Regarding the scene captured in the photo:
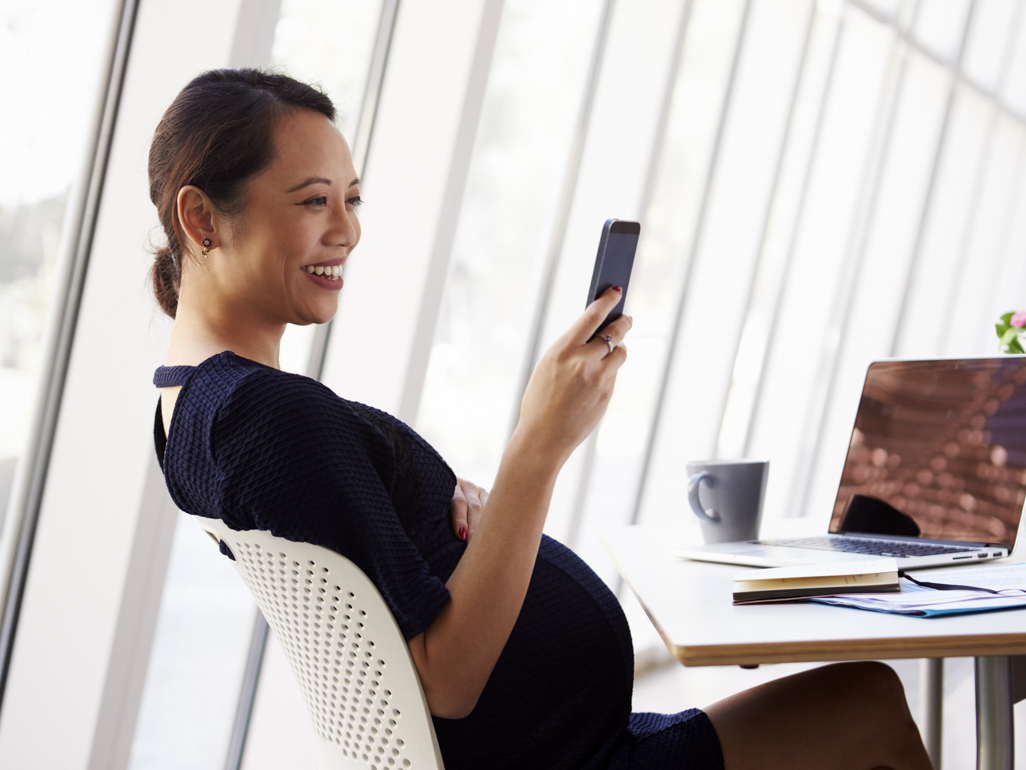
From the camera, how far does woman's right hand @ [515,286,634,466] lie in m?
0.87

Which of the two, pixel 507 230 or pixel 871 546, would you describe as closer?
pixel 871 546

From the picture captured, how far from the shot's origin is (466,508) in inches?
40.6

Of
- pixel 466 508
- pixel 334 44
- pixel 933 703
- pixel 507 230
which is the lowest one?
pixel 933 703

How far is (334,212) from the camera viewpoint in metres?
1.06

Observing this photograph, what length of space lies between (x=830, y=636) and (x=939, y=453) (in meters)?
0.81

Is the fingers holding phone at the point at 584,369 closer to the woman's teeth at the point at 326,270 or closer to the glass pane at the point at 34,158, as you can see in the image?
the woman's teeth at the point at 326,270

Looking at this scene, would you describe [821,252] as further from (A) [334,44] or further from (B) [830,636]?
(B) [830,636]

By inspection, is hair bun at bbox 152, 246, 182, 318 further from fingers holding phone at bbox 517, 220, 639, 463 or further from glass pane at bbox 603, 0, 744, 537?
glass pane at bbox 603, 0, 744, 537

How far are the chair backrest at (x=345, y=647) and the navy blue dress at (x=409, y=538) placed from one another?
2 cm

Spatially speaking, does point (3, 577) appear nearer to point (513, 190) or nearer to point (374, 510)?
point (374, 510)

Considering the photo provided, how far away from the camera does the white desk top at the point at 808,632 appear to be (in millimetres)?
727

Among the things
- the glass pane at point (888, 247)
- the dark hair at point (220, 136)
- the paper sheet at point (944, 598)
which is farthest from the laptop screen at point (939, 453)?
the glass pane at point (888, 247)

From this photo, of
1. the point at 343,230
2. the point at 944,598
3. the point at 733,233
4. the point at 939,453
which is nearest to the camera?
the point at 944,598

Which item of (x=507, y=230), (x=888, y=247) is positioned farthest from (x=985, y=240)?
(x=507, y=230)
